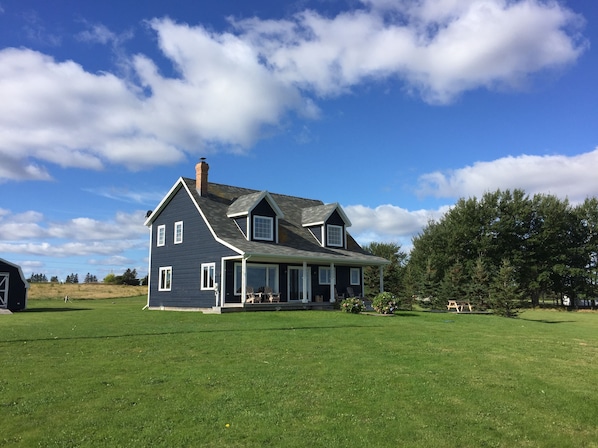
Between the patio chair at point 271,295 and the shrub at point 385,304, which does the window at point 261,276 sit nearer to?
the patio chair at point 271,295

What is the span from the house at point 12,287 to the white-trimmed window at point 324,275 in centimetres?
1816

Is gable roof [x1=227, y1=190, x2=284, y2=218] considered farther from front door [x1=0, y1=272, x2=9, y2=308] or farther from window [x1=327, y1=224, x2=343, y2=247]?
front door [x1=0, y1=272, x2=9, y2=308]

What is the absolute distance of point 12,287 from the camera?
28.6 metres

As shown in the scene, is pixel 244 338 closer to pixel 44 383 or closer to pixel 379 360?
pixel 379 360

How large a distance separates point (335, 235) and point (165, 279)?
11433mm

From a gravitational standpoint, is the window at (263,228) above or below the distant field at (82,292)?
above

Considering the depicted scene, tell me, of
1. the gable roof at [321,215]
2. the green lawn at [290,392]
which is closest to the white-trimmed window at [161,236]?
the gable roof at [321,215]

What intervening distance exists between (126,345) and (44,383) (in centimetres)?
389

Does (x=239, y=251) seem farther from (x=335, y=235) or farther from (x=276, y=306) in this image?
(x=335, y=235)

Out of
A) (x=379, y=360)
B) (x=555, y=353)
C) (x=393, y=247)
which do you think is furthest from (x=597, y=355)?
(x=393, y=247)

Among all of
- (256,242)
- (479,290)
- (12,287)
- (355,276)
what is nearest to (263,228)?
(256,242)

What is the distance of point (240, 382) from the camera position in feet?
27.0

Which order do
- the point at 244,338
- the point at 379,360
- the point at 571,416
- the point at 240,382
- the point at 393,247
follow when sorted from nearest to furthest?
the point at 571,416, the point at 240,382, the point at 379,360, the point at 244,338, the point at 393,247

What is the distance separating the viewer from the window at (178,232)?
29.1 metres
